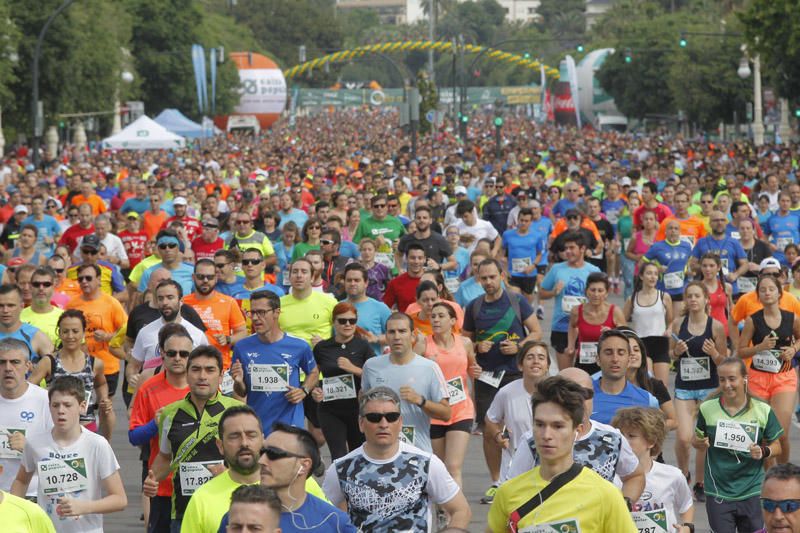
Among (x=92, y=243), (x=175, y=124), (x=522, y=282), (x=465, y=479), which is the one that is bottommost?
(x=465, y=479)

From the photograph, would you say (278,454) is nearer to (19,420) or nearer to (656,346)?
(19,420)

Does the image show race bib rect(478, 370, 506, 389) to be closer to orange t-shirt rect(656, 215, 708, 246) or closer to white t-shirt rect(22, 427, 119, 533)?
white t-shirt rect(22, 427, 119, 533)

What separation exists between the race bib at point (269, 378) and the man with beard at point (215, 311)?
145 centimetres

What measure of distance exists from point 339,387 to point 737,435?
8.62 ft

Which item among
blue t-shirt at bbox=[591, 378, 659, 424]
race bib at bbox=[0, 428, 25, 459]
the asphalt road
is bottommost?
the asphalt road

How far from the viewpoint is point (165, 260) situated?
13547 millimetres

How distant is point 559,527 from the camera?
5559 mm

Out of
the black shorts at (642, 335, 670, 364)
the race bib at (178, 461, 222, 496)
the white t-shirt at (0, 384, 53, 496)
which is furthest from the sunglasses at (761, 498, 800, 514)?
the black shorts at (642, 335, 670, 364)

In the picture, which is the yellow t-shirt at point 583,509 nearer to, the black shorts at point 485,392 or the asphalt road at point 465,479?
the asphalt road at point 465,479

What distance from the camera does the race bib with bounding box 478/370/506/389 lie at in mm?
11578

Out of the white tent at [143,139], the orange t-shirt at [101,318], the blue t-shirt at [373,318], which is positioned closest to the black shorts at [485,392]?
the blue t-shirt at [373,318]

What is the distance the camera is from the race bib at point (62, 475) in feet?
25.4

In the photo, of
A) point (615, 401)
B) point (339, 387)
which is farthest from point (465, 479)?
point (615, 401)

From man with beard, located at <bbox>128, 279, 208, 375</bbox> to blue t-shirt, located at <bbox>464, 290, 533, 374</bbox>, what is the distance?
7.13 ft
